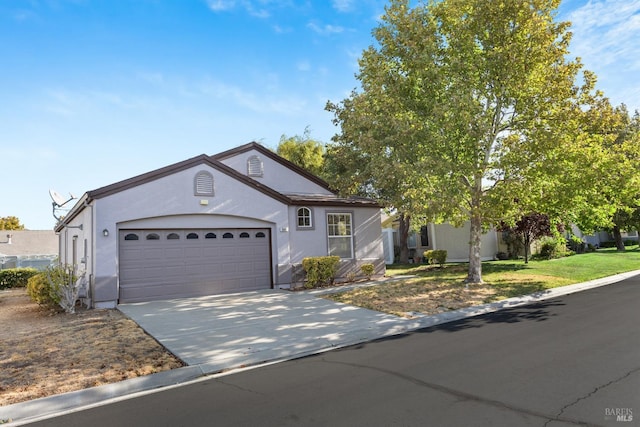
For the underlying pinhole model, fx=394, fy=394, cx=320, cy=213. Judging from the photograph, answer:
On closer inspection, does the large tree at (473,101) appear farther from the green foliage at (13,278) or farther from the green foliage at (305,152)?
the green foliage at (13,278)

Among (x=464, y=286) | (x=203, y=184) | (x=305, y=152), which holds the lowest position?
(x=464, y=286)

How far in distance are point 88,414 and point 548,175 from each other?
13.3m

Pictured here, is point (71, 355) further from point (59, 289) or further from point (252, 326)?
point (59, 289)

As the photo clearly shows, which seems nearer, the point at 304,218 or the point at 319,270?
the point at 319,270

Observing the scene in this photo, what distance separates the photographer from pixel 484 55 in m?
12.9

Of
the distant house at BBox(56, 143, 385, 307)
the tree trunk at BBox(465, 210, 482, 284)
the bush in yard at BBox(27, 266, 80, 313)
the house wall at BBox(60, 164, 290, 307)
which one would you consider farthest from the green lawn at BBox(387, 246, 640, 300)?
the bush in yard at BBox(27, 266, 80, 313)

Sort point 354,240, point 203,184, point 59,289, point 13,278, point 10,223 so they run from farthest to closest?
point 10,223
point 13,278
point 354,240
point 203,184
point 59,289

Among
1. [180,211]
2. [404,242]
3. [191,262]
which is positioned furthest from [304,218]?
[404,242]

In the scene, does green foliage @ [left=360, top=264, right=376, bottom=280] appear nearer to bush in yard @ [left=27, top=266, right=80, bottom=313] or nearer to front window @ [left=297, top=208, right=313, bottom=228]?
front window @ [left=297, top=208, right=313, bottom=228]

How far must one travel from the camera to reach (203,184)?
13.8 metres

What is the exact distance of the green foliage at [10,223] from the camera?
206ft

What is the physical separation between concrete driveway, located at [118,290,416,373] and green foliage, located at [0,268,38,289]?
50.0ft

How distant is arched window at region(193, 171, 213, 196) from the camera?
13.6 metres

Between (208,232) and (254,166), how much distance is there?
4.54 meters
